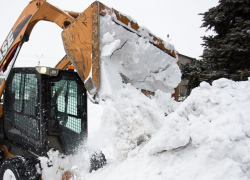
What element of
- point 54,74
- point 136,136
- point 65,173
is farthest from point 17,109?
→ point 136,136

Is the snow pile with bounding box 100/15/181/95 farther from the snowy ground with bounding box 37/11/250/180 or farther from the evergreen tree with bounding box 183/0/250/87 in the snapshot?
the evergreen tree with bounding box 183/0/250/87

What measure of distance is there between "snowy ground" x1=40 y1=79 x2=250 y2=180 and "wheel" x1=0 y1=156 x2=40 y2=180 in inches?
6.0

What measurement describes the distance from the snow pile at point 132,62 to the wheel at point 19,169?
1.11 meters

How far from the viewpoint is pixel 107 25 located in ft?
7.20

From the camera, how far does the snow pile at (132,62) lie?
7.07 ft

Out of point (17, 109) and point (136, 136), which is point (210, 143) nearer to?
point (136, 136)

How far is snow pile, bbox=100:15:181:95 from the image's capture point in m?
2.16

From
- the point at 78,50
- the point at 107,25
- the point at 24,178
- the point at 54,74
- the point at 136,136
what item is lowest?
the point at 24,178

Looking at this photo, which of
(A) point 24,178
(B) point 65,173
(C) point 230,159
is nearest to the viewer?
(C) point 230,159

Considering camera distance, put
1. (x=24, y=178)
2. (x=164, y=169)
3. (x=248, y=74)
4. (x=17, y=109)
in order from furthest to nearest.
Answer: (x=248, y=74)
(x=17, y=109)
(x=24, y=178)
(x=164, y=169)

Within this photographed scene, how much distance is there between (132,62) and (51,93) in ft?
3.37

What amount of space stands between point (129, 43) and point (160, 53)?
2.04ft

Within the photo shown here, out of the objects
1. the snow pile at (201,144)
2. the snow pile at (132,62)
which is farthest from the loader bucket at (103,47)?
the snow pile at (201,144)

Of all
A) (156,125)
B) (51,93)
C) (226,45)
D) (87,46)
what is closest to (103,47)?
(87,46)
